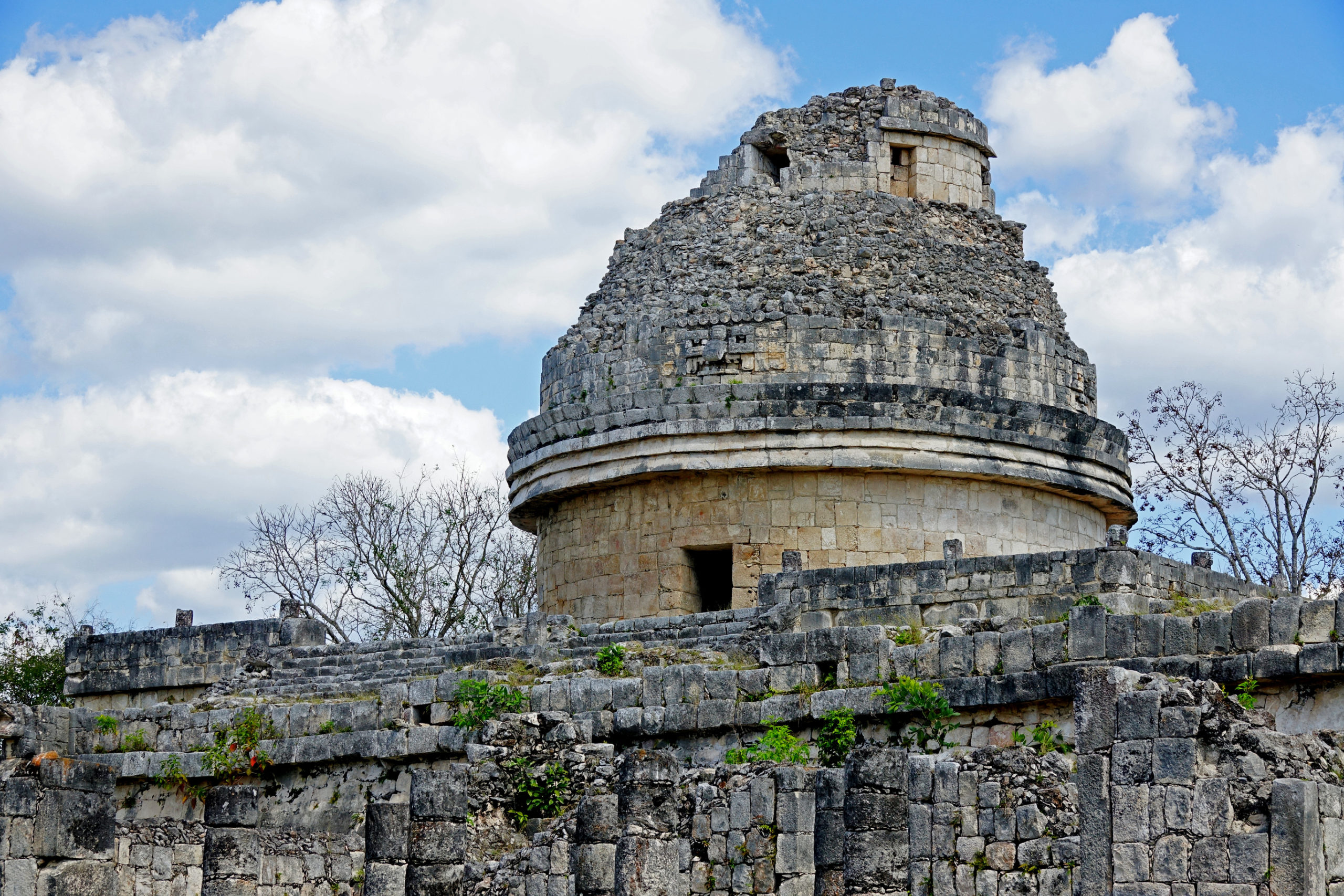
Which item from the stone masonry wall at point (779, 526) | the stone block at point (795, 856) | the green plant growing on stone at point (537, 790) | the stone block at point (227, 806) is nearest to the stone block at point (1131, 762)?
the stone block at point (795, 856)

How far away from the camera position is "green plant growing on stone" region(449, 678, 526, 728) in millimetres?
17062

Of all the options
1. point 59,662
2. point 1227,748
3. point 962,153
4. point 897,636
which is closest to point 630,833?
point 1227,748

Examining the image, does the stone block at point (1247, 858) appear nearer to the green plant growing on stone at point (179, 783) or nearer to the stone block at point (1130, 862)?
the stone block at point (1130, 862)

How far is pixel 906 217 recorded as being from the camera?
2177 centimetres

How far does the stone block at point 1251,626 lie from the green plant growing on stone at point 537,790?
5.30 meters

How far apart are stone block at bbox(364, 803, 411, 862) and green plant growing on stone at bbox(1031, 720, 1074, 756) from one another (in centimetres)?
515

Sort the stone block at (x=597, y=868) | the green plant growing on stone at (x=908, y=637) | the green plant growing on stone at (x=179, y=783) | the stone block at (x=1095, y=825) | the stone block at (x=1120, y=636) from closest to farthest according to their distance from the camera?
the stone block at (x=1095, y=825), the stone block at (x=597, y=868), the stone block at (x=1120, y=636), the green plant growing on stone at (x=908, y=637), the green plant growing on stone at (x=179, y=783)

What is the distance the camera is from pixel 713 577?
2086cm

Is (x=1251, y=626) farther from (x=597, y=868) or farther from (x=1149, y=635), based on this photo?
(x=597, y=868)

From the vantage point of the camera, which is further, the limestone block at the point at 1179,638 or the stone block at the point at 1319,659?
the limestone block at the point at 1179,638

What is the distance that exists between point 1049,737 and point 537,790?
4.11m

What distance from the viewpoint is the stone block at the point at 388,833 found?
11688 mm

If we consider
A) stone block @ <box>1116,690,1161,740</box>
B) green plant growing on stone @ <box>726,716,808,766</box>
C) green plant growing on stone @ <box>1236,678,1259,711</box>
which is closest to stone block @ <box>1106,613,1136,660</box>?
green plant growing on stone @ <box>1236,678,1259,711</box>

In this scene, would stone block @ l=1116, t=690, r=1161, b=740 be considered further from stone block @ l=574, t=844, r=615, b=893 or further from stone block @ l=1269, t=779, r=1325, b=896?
stone block @ l=574, t=844, r=615, b=893
